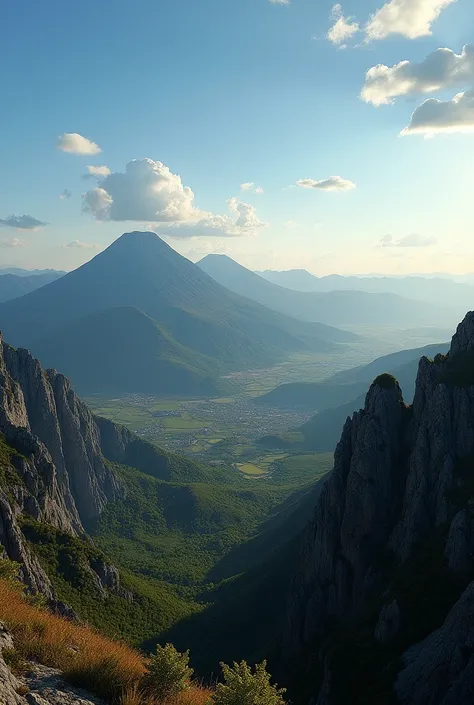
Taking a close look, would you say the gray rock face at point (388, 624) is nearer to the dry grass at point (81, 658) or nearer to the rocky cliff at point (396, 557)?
the rocky cliff at point (396, 557)

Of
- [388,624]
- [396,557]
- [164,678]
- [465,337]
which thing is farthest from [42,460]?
[164,678]

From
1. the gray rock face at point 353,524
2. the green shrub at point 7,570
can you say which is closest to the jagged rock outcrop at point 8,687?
the green shrub at point 7,570

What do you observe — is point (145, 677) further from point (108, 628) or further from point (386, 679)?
point (108, 628)

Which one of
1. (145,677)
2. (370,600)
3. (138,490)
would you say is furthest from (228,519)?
(145,677)

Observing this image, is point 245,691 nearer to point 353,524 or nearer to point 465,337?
point 353,524

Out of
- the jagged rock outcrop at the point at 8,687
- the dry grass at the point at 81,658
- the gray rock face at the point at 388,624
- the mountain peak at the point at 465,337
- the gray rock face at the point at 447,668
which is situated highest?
the mountain peak at the point at 465,337
